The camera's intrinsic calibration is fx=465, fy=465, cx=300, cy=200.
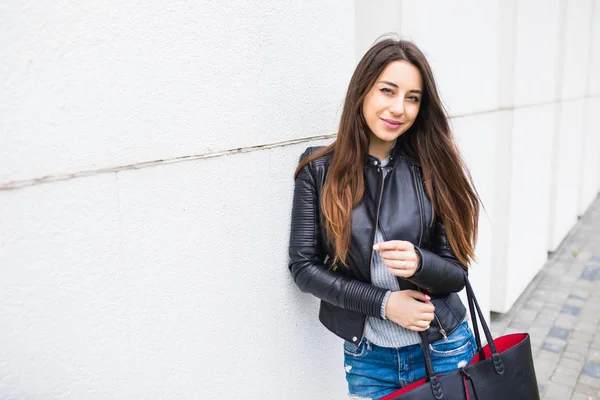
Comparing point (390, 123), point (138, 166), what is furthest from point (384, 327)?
point (138, 166)

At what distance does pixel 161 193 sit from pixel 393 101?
893 millimetres

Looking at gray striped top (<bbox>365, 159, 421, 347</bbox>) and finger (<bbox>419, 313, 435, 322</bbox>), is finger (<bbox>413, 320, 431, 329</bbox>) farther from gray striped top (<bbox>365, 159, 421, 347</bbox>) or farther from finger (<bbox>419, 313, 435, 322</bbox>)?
gray striped top (<bbox>365, 159, 421, 347</bbox>)

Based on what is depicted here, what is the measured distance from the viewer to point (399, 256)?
5.03 feet

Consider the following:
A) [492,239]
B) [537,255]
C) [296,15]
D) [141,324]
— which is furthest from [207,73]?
[537,255]

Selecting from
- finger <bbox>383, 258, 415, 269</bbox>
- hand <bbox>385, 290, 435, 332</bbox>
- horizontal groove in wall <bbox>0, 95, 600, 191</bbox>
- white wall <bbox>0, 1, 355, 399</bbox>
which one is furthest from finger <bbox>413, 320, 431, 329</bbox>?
horizontal groove in wall <bbox>0, 95, 600, 191</bbox>

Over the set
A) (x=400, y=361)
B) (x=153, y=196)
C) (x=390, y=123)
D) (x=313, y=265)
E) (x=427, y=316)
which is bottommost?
(x=400, y=361)

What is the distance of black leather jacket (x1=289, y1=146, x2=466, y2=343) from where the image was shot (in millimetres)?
1721

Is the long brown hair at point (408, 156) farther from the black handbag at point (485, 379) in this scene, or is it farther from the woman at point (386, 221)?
the black handbag at point (485, 379)

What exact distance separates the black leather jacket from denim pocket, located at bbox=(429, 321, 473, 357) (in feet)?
0.13

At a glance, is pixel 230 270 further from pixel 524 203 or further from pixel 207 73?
pixel 524 203

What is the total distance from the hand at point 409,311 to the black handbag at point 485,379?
6 centimetres

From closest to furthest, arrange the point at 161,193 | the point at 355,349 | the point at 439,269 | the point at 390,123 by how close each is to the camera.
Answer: the point at 161,193, the point at 439,269, the point at 390,123, the point at 355,349

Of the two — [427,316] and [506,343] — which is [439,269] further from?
[506,343]

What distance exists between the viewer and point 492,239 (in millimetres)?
4457
